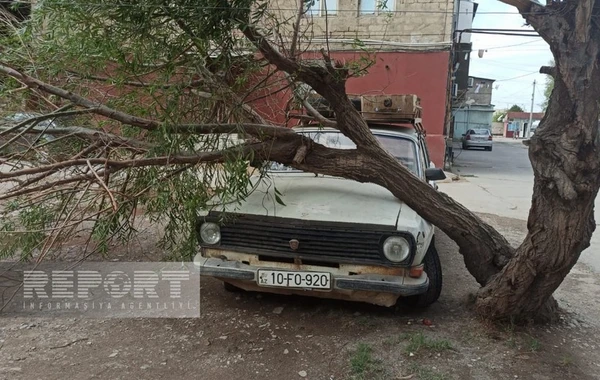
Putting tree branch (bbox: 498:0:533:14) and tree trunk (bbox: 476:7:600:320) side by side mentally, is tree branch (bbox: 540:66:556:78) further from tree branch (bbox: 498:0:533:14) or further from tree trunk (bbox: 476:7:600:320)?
tree branch (bbox: 498:0:533:14)

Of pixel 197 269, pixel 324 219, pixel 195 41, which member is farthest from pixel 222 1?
pixel 197 269

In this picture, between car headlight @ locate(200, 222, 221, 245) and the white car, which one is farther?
car headlight @ locate(200, 222, 221, 245)

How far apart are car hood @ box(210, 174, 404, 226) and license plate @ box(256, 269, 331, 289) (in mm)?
410

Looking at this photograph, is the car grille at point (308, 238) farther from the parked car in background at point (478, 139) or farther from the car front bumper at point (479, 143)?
the car front bumper at point (479, 143)

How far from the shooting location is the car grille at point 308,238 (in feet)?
9.86

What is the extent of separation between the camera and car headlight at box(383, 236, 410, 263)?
2.96 meters

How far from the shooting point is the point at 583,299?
13.1ft

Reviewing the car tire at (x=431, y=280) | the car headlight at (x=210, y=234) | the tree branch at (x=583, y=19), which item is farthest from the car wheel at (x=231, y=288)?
the tree branch at (x=583, y=19)

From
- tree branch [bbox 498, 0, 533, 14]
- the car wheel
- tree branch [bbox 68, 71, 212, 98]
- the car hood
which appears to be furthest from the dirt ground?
tree branch [bbox 498, 0, 533, 14]

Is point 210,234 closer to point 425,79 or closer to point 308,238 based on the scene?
point 308,238

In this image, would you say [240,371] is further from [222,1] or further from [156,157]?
[222,1]

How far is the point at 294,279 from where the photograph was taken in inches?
122

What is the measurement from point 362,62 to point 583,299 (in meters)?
3.11

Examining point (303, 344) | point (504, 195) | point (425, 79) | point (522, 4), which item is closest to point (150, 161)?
point (303, 344)
